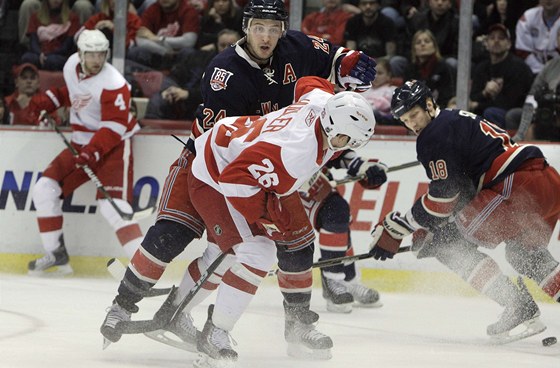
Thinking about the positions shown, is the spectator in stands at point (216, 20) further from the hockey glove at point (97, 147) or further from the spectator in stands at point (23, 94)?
the spectator in stands at point (23, 94)

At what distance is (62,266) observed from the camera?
634 cm

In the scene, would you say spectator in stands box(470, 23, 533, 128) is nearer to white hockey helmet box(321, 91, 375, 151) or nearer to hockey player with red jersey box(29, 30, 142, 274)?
hockey player with red jersey box(29, 30, 142, 274)

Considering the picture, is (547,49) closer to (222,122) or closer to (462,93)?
(462,93)

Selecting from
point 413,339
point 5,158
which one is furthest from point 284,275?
point 5,158

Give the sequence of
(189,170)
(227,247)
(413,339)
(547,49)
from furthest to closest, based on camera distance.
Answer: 1. (547,49)
2. (413,339)
3. (189,170)
4. (227,247)

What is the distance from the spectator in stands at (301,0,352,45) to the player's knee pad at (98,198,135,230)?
1.40 meters

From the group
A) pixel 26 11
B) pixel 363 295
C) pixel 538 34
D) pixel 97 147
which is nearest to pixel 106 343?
pixel 363 295

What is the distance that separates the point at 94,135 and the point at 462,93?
6.63ft

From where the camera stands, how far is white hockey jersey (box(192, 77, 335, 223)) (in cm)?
366

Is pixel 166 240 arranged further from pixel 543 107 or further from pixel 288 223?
pixel 543 107

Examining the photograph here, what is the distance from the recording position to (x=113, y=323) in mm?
4109

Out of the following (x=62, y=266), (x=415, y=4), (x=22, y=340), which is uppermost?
(x=415, y=4)

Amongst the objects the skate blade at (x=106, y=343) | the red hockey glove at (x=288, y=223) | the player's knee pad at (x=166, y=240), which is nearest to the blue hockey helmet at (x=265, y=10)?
the red hockey glove at (x=288, y=223)

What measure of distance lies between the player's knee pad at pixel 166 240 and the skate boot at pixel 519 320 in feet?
4.38
